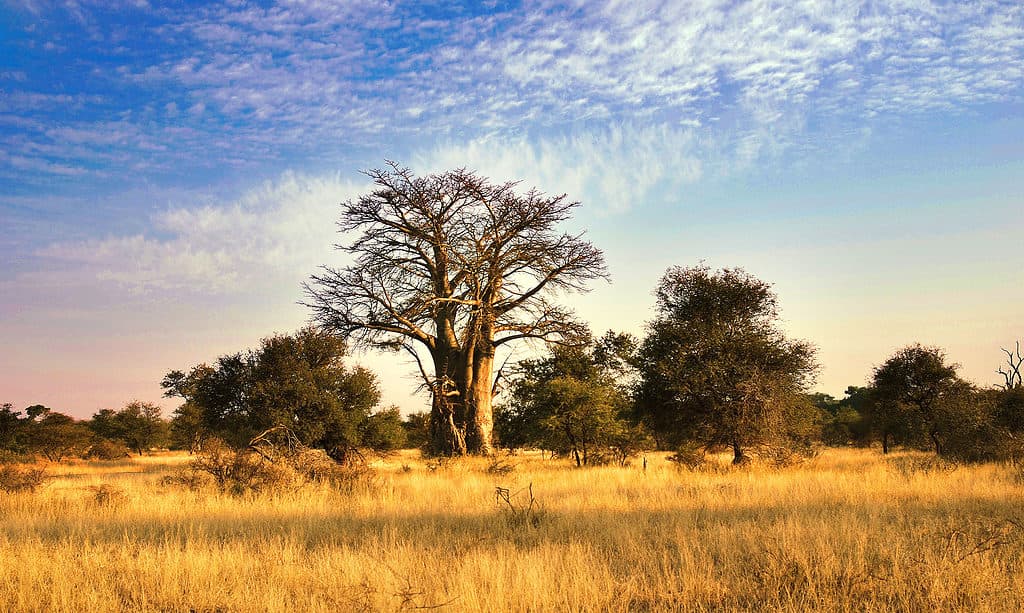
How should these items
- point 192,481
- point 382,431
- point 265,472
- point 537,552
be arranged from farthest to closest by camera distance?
point 382,431, point 192,481, point 265,472, point 537,552

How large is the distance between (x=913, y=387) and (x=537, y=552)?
2594 cm

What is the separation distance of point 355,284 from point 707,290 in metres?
10.7

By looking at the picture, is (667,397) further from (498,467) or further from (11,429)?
(11,429)

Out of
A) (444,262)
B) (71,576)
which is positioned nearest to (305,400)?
(444,262)

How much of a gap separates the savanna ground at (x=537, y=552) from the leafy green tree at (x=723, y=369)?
598 centimetres

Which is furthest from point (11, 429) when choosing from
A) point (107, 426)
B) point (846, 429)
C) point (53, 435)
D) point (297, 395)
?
point (846, 429)

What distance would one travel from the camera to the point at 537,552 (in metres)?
6.62

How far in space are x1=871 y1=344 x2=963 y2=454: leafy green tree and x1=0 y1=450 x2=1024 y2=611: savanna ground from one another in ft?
54.4

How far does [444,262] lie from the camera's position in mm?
22312

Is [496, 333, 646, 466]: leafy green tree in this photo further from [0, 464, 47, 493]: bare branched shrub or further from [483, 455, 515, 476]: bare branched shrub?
[0, 464, 47, 493]: bare branched shrub

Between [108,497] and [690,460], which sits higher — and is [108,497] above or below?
above

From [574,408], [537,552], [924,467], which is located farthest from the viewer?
[574,408]

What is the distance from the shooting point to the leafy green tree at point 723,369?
17.6 metres

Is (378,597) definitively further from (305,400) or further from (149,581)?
(305,400)
